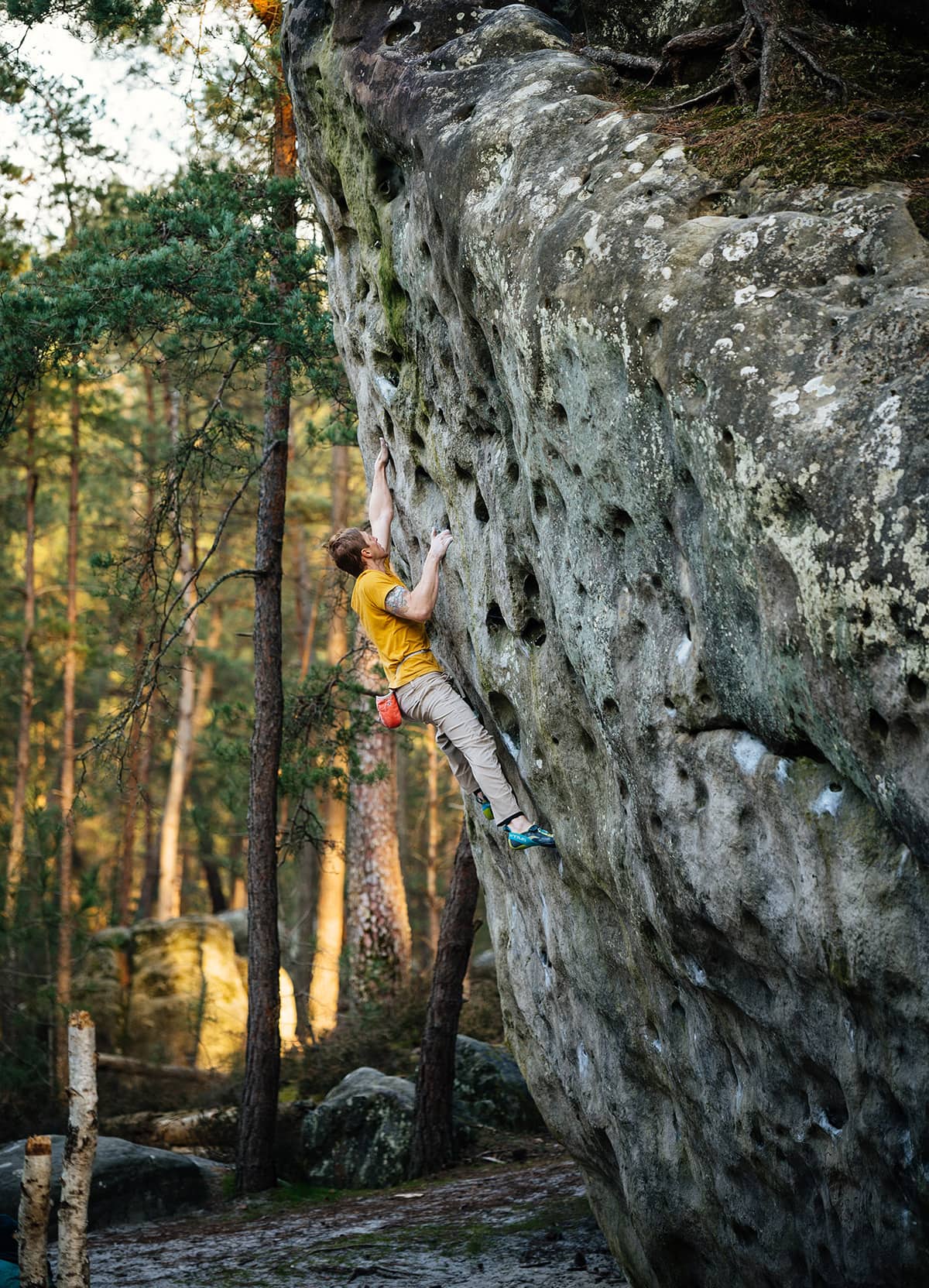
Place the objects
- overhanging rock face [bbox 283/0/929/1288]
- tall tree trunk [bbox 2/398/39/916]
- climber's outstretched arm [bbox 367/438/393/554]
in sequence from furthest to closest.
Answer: tall tree trunk [bbox 2/398/39/916] → climber's outstretched arm [bbox 367/438/393/554] → overhanging rock face [bbox 283/0/929/1288]

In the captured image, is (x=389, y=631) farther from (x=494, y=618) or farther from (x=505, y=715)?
(x=505, y=715)

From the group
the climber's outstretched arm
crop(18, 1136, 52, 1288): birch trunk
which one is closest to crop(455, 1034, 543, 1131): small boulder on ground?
crop(18, 1136, 52, 1288): birch trunk

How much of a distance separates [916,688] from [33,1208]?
17.8 ft

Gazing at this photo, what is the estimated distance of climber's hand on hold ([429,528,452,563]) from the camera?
7156 mm

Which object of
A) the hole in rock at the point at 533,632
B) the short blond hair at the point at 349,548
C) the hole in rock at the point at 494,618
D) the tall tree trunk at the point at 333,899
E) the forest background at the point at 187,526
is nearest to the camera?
the hole in rock at the point at 533,632

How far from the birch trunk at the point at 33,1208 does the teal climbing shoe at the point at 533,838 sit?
3.09 meters

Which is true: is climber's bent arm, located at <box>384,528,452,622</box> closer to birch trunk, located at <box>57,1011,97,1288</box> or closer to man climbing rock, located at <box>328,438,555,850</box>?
man climbing rock, located at <box>328,438,555,850</box>

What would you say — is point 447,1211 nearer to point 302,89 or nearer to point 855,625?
point 855,625

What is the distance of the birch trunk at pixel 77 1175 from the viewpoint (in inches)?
246

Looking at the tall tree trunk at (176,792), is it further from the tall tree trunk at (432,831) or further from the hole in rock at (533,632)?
the hole in rock at (533,632)

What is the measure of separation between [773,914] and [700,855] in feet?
1.41

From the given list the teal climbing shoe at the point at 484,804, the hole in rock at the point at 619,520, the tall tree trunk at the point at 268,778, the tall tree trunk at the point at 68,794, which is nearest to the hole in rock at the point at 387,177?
the hole in rock at the point at 619,520

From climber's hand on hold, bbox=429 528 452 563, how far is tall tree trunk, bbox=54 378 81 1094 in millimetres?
9605

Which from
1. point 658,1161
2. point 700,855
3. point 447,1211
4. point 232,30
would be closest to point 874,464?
point 700,855
